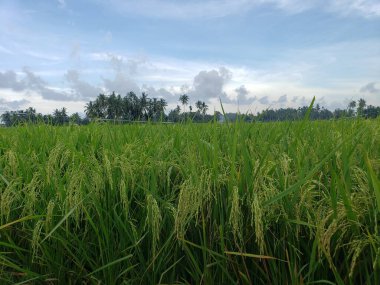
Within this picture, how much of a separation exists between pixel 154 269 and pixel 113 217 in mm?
369

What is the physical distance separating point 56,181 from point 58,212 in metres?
0.18

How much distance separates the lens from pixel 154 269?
1.73 metres

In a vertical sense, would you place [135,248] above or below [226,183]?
below

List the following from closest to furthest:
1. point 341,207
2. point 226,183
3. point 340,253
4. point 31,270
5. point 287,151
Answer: point 341,207, point 340,253, point 226,183, point 31,270, point 287,151

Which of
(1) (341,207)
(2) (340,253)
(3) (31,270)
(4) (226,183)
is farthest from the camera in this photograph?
(3) (31,270)

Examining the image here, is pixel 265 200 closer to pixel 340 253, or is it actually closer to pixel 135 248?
pixel 340 253

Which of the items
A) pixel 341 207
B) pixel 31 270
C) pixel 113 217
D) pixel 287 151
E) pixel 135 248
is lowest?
pixel 31 270

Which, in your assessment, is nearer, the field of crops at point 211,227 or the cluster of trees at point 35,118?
the field of crops at point 211,227

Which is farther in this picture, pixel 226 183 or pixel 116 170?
pixel 116 170

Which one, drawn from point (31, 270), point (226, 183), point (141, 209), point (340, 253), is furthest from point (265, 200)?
point (31, 270)

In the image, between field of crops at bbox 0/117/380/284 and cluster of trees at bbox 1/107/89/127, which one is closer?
field of crops at bbox 0/117/380/284

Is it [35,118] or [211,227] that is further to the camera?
[35,118]

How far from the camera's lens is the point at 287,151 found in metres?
2.35

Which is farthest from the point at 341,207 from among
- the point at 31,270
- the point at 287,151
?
the point at 31,270
